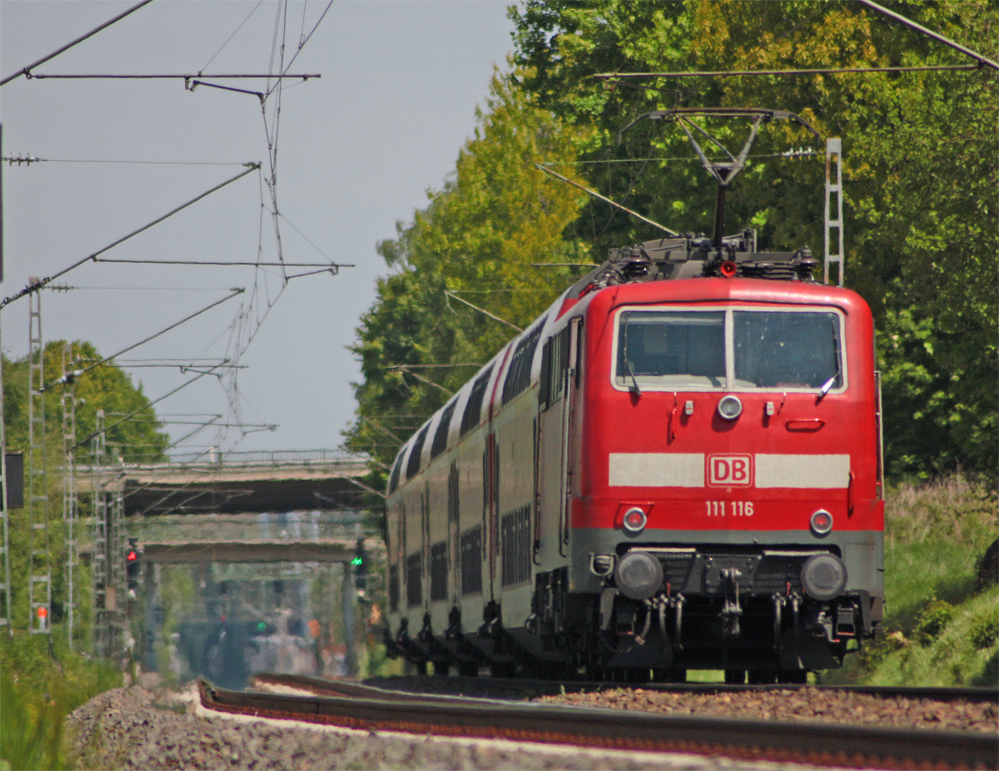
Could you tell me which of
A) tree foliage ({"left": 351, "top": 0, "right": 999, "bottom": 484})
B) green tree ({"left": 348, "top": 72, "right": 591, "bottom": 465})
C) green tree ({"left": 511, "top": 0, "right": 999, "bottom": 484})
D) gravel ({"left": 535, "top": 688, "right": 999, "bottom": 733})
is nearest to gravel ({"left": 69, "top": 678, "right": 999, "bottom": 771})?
gravel ({"left": 535, "top": 688, "right": 999, "bottom": 733})

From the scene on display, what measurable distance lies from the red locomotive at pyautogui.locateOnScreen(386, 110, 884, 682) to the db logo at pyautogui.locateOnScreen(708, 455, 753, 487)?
1 centimetres

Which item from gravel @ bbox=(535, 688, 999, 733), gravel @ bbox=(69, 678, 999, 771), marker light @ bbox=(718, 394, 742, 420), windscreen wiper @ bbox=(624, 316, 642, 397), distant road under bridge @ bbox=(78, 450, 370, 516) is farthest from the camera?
distant road under bridge @ bbox=(78, 450, 370, 516)

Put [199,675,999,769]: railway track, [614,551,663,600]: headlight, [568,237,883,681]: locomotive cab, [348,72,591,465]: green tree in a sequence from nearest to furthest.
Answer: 1. [199,675,999,769]: railway track
2. [614,551,663,600]: headlight
3. [568,237,883,681]: locomotive cab
4. [348,72,591,465]: green tree

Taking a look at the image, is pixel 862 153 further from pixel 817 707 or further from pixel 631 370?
pixel 817 707

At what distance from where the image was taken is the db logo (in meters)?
13.3

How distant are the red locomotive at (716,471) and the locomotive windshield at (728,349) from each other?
0.01 m

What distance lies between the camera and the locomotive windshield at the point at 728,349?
1363 cm

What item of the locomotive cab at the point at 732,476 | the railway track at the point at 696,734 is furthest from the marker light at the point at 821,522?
the railway track at the point at 696,734

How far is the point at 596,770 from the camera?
25.3 feet

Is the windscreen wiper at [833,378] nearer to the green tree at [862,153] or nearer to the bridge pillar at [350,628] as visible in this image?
the green tree at [862,153]

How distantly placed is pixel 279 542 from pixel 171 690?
1923 inches

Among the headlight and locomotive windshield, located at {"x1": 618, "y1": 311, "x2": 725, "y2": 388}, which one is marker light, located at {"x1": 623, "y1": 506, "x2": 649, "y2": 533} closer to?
the headlight

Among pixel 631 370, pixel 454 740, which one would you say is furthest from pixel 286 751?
pixel 631 370

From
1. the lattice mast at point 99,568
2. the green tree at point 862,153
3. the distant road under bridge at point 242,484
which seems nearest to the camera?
the green tree at point 862,153
